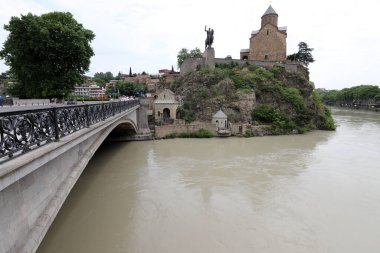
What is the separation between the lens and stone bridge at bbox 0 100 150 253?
3.32 m

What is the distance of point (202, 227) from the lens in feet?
25.4

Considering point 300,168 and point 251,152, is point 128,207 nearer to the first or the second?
point 300,168

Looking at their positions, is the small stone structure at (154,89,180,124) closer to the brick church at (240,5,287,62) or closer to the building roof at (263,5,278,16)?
the brick church at (240,5,287,62)

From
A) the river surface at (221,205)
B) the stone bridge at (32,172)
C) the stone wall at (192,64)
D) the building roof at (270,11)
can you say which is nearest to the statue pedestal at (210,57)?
the stone wall at (192,64)

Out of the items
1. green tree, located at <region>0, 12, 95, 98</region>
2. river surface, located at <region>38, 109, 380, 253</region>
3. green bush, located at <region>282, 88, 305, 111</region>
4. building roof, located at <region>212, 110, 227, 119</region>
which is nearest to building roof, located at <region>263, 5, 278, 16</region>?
green bush, located at <region>282, 88, 305, 111</region>

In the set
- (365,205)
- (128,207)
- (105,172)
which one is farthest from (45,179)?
(365,205)

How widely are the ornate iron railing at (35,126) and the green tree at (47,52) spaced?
14.0 m

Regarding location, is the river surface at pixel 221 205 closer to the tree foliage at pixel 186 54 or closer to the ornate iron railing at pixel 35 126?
the ornate iron railing at pixel 35 126

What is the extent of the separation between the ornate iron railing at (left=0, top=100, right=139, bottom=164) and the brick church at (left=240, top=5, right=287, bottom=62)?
40041 millimetres

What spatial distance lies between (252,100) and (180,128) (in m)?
10.9

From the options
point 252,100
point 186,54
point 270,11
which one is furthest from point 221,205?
point 186,54

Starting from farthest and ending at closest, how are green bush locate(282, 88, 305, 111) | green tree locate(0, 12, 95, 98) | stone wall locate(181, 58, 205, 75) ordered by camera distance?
stone wall locate(181, 58, 205, 75) → green bush locate(282, 88, 305, 111) → green tree locate(0, 12, 95, 98)

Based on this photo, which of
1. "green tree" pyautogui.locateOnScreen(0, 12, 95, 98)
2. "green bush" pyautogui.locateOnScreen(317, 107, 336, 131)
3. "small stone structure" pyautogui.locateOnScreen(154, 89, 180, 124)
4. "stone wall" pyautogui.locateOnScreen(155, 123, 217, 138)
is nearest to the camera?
"green tree" pyautogui.locateOnScreen(0, 12, 95, 98)

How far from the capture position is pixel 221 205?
30.8 feet
